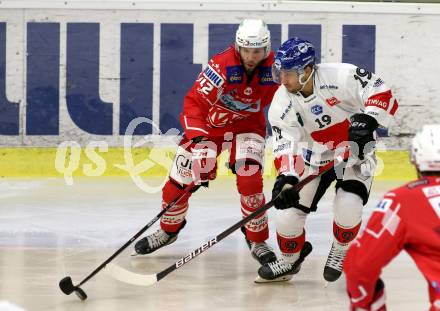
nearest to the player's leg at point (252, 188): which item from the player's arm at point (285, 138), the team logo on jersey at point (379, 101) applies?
the player's arm at point (285, 138)

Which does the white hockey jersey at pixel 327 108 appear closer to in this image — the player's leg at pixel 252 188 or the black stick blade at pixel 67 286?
the player's leg at pixel 252 188

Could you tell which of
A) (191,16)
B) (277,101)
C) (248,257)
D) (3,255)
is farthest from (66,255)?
(191,16)

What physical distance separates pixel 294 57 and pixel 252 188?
2.70 feet

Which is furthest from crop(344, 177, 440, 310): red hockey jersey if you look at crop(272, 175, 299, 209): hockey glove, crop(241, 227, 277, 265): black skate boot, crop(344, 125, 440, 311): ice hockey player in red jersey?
crop(241, 227, 277, 265): black skate boot

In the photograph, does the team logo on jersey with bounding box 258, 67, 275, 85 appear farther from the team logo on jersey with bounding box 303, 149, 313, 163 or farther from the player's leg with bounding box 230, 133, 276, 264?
the team logo on jersey with bounding box 303, 149, 313, 163

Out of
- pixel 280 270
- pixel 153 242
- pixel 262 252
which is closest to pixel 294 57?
pixel 280 270

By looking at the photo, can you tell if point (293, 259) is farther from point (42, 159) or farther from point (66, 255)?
point (42, 159)

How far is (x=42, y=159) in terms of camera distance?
27.1 ft

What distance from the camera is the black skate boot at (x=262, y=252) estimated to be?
5169 millimetres

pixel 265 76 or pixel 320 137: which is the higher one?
pixel 265 76

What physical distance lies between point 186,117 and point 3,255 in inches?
43.4

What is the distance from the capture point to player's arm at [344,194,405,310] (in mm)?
2627

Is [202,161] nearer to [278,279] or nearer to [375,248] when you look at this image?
[278,279]

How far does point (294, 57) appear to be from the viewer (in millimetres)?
4633
